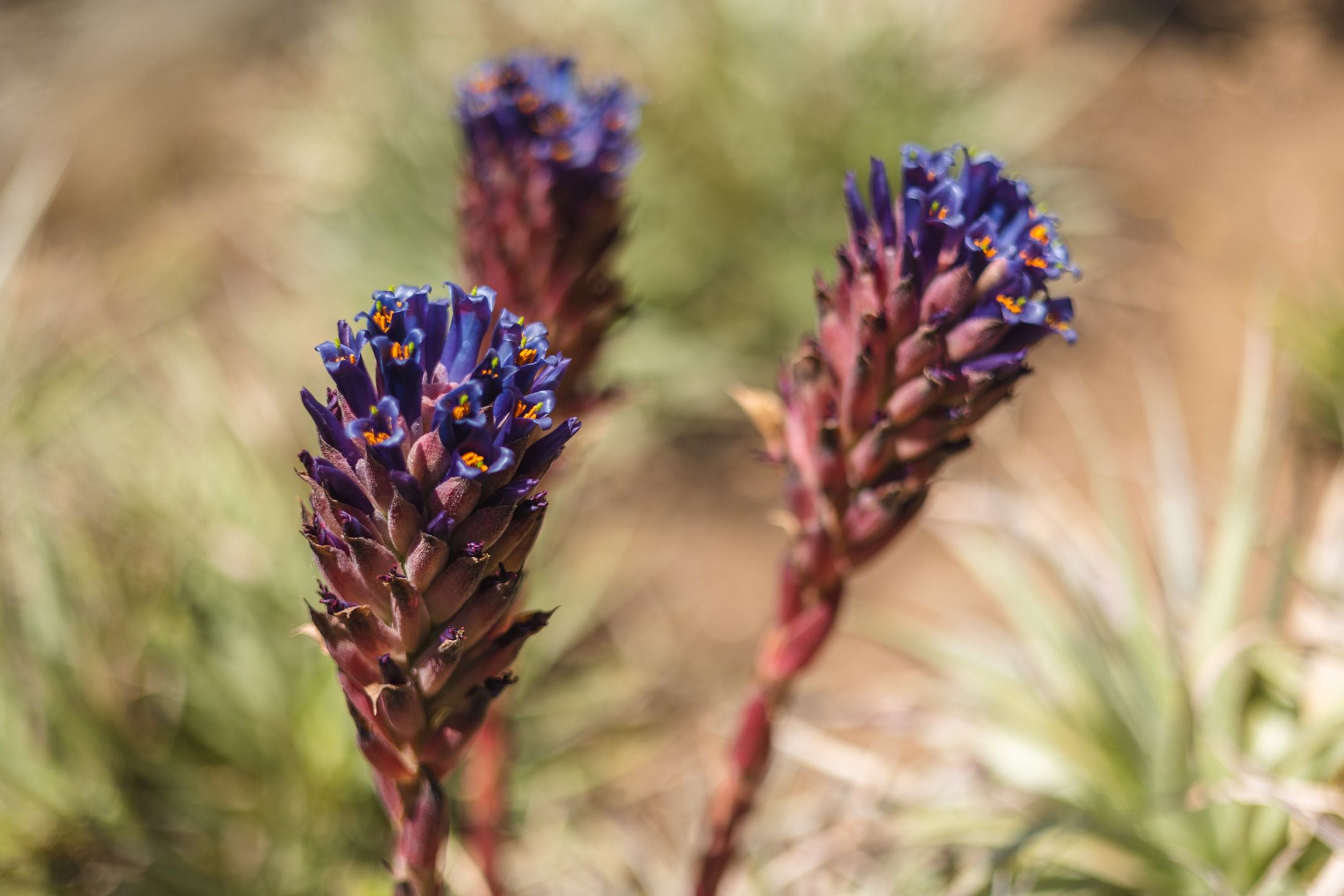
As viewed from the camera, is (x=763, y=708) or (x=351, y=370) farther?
(x=763, y=708)

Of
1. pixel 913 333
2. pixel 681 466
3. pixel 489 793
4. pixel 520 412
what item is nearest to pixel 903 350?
pixel 913 333

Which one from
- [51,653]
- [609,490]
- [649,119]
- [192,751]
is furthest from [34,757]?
[649,119]

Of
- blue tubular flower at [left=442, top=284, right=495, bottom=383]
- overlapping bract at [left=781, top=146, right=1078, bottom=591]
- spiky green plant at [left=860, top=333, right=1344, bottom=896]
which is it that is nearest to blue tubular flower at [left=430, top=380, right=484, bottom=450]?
blue tubular flower at [left=442, top=284, right=495, bottom=383]

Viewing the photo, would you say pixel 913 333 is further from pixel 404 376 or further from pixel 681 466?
pixel 681 466

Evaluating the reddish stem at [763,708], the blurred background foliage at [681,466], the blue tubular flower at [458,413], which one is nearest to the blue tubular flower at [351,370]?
the blue tubular flower at [458,413]

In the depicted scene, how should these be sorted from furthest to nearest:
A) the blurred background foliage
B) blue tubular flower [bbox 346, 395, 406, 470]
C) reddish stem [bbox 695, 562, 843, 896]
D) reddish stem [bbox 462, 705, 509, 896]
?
the blurred background foliage < reddish stem [bbox 462, 705, 509, 896] < reddish stem [bbox 695, 562, 843, 896] < blue tubular flower [bbox 346, 395, 406, 470]

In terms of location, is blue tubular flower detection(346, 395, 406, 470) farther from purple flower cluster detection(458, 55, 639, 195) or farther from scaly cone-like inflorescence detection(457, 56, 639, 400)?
purple flower cluster detection(458, 55, 639, 195)

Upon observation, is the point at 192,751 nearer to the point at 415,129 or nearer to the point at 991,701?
the point at 991,701
